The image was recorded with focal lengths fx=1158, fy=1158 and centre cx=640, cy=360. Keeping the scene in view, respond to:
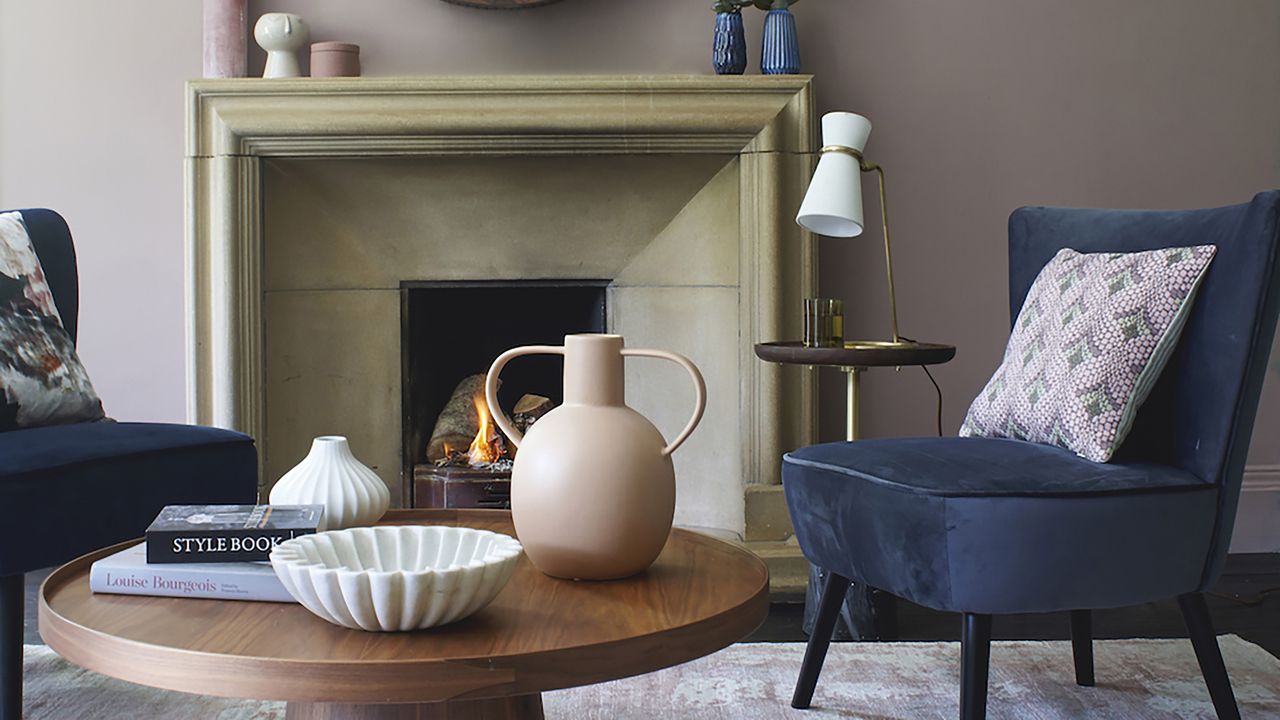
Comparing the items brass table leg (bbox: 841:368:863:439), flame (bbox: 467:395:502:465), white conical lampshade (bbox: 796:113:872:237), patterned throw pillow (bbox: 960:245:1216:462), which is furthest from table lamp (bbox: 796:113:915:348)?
flame (bbox: 467:395:502:465)

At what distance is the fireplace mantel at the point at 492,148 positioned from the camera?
2961mm

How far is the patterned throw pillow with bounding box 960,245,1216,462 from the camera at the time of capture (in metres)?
1.84

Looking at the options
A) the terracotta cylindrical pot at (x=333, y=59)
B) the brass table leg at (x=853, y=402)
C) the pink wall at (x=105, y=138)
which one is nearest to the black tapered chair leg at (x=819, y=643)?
the brass table leg at (x=853, y=402)

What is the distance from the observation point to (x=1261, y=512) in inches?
131

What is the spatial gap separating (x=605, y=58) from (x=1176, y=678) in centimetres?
206

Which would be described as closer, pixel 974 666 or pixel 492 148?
pixel 974 666

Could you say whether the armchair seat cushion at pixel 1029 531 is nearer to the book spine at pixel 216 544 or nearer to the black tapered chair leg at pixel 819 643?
the black tapered chair leg at pixel 819 643

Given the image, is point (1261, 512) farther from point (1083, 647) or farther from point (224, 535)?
point (224, 535)

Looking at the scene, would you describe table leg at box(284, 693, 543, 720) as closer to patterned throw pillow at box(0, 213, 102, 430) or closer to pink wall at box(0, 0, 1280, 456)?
patterned throw pillow at box(0, 213, 102, 430)

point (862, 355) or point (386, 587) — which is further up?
point (862, 355)

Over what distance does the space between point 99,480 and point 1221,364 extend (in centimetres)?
184

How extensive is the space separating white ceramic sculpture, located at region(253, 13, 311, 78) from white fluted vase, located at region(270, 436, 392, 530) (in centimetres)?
190

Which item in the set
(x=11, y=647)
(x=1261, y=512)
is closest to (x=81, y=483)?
(x=11, y=647)

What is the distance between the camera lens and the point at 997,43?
3.23 metres
